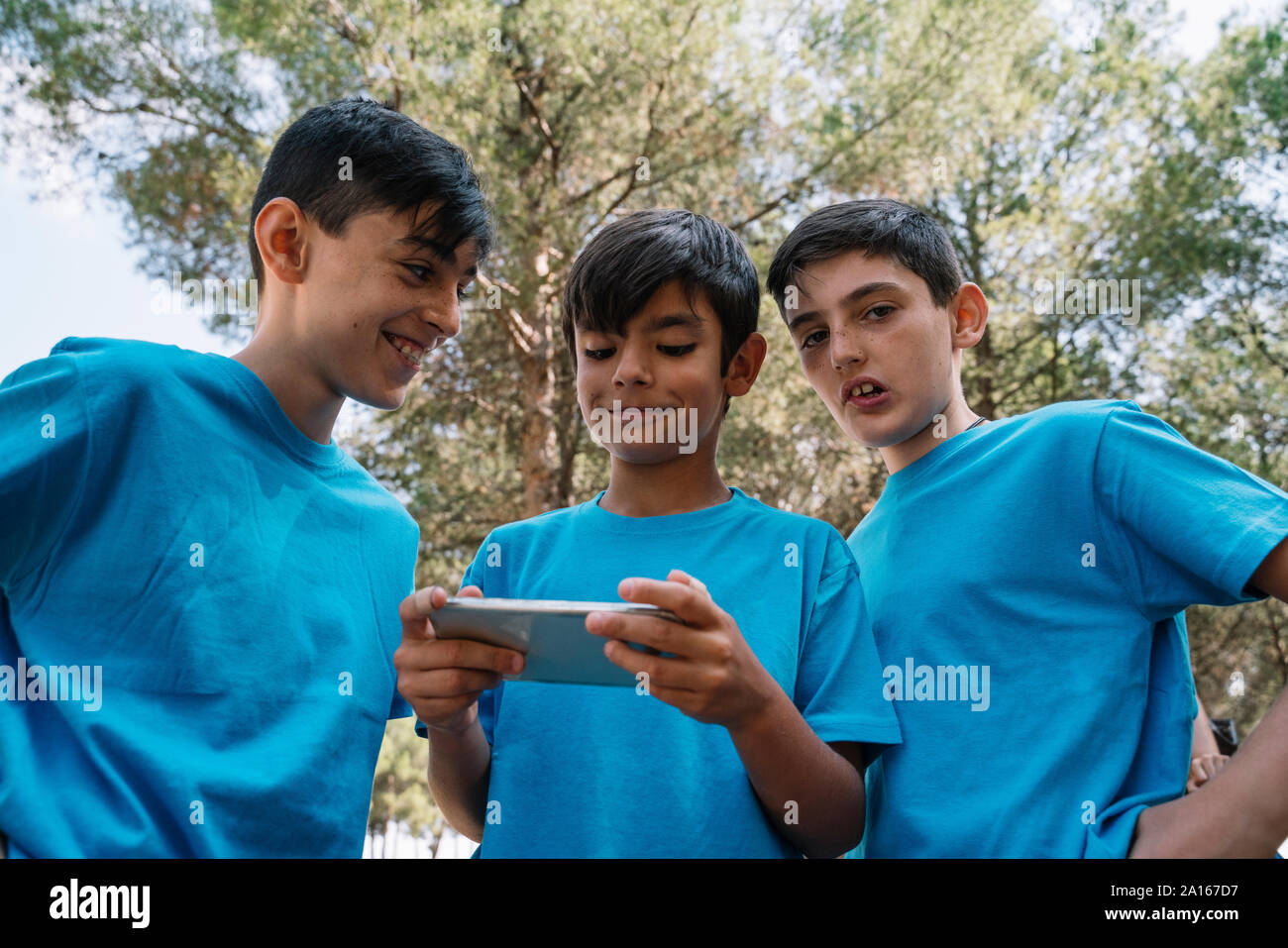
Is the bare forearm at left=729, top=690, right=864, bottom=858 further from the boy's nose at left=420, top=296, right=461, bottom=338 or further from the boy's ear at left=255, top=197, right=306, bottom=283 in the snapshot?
the boy's ear at left=255, top=197, right=306, bottom=283

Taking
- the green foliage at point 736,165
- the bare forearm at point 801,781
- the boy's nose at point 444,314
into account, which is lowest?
the bare forearm at point 801,781

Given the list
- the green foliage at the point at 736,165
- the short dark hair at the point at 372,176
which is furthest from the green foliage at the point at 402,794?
the short dark hair at the point at 372,176

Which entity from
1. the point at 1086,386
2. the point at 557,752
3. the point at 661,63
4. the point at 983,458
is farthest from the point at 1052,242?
the point at 557,752

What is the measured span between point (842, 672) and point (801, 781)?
19 cm

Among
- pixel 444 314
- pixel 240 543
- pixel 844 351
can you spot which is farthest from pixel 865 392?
pixel 240 543

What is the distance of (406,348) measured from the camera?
179 centimetres

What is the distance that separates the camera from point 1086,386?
8547 mm

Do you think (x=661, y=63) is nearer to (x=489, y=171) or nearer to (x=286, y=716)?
(x=489, y=171)

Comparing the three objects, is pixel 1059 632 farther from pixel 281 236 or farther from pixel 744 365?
pixel 281 236

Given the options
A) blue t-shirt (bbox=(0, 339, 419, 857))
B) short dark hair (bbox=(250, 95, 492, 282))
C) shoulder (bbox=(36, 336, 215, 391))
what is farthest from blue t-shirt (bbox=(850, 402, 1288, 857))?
shoulder (bbox=(36, 336, 215, 391))

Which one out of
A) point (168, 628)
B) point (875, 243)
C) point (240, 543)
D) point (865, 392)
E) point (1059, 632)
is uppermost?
point (875, 243)

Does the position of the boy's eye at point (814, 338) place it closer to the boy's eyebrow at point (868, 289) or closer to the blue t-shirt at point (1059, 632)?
the boy's eyebrow at point (868, 289)

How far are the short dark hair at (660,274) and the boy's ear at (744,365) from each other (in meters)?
0.02

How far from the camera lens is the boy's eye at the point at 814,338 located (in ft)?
5.98
